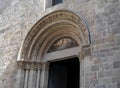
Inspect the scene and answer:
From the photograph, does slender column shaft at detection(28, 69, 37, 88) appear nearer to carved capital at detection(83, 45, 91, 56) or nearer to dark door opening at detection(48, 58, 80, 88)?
dark door opening at detection(48, 58, 80, 88)

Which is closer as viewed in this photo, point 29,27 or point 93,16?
point 93,16

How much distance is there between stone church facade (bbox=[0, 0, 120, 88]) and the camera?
6180 millimetres

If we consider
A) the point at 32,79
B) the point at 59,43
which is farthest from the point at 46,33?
the point at 32,79

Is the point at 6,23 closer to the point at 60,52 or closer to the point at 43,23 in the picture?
the point at 43,23

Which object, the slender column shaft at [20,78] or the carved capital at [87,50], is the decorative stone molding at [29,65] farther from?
the carved capital at [87,50]

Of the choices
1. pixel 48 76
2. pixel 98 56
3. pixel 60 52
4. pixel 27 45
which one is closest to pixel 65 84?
pixel 48 76

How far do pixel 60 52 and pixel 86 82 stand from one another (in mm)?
1805

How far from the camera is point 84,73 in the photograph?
21.1 ft

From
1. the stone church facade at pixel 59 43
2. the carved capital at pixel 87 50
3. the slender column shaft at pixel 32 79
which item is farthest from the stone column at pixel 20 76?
the carved capital at pixel 87 50

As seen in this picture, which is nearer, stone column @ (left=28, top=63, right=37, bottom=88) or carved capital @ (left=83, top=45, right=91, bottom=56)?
carved capital @ (left=83, top=45, right=91, bottom=56)

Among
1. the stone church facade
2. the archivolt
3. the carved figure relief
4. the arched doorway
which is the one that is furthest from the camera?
the carved figure relief

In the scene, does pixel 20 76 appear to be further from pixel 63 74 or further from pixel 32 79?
pixel 63 74

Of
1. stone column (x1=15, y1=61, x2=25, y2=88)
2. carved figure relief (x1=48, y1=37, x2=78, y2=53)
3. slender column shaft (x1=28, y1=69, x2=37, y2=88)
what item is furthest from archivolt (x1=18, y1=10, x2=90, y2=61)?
slender column shaft (x1=28, y1=69, x2=37, y2=88)

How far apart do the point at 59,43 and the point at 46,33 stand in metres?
0.53
